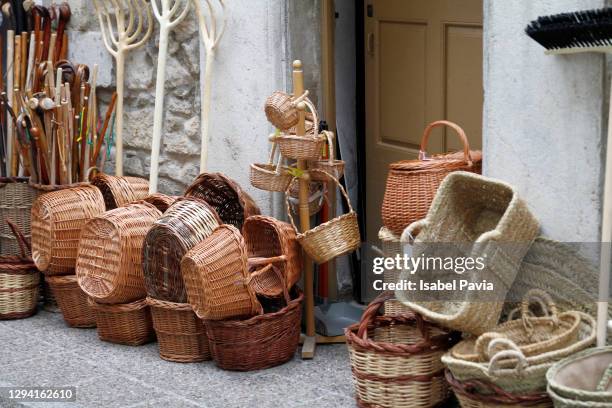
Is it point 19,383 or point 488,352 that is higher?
point 488,352

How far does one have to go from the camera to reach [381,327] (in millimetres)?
4496

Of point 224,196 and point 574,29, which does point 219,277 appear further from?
point 574,29

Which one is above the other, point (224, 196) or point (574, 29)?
point (574, 29)

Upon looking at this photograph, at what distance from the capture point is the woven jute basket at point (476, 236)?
3.90 m

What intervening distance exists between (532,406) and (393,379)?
25.2 inches

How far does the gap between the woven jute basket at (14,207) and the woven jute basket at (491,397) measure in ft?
9.70

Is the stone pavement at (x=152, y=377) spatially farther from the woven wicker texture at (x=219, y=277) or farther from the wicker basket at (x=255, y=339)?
the woven wicker texture at (x=219, y=277)

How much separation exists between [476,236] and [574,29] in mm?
985

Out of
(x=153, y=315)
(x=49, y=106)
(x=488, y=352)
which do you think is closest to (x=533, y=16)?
(x=488, y=352)

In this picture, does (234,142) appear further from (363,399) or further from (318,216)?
(363,399)

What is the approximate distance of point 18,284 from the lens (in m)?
5.77

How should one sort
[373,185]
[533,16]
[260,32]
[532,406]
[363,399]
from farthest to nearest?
[373,185], [260,32], [363,399], [533,16], [532,406]

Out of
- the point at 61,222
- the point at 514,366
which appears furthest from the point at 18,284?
the point at 514,366

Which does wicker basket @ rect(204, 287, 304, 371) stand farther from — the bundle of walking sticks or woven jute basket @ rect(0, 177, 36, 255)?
woven jute basket @ rect(0, 177, 36, 255)
